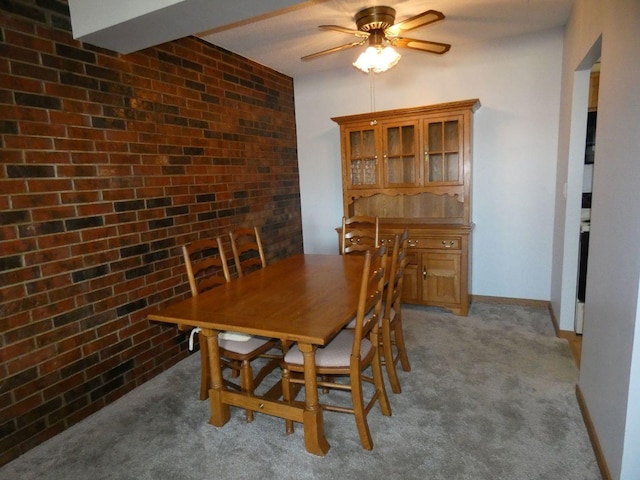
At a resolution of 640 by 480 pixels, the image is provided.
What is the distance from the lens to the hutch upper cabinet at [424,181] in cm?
339

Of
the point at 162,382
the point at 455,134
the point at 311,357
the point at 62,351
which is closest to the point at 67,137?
the point at 62,351

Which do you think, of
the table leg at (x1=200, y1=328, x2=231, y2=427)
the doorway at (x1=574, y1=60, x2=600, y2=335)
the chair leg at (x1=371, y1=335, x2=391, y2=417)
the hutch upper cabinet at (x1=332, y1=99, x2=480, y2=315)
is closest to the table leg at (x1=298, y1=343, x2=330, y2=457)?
the chair leg at (x1=371, y1=335, x2=391, y2=417)

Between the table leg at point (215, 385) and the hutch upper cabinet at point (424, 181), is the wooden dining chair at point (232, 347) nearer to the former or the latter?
the table leg at point (215, 385)

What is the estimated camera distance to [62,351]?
2.11 metres

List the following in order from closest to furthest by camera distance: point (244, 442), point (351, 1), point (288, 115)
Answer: point (244, 442) → point (351, 1) → point (288, 115)

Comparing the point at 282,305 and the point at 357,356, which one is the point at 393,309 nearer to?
the point at 357,356

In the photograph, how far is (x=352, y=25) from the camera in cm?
288

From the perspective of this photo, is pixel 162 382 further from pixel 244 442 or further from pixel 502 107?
pixel 502 107

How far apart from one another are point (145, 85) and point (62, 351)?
1.73 m

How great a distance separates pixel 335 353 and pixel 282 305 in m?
0.35

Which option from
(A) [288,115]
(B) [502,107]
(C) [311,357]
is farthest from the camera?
(A) [288,115]

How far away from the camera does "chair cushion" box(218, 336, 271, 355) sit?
2.10 m

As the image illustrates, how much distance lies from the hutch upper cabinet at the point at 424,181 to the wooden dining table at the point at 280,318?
1.40 metres

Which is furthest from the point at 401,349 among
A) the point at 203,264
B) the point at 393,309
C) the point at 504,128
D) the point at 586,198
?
the point at 504,128
